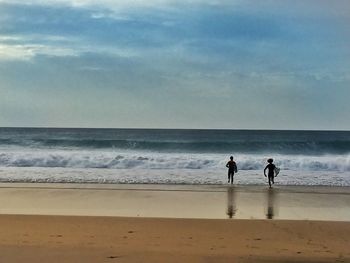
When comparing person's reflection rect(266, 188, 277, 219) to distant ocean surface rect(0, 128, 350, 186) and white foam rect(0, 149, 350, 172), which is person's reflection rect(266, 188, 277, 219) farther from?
white foam rect(0, 149, 350, 172)

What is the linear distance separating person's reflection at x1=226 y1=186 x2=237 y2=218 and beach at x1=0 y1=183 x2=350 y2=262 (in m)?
0.03

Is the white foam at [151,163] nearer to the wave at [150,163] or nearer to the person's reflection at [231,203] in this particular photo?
the wave at [150,163]

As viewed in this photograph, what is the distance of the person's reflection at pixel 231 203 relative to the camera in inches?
516

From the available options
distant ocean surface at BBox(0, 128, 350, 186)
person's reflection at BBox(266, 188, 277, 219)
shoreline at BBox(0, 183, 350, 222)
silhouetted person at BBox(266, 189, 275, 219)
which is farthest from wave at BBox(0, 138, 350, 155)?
silhouetted person at BBox(266, 189, 275, 219)

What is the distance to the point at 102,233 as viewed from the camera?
10.0 m

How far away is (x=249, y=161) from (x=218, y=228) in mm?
22346

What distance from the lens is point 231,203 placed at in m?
15.1

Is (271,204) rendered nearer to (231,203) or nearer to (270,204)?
(270,204)

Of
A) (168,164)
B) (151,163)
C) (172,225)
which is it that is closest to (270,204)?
(172,225)

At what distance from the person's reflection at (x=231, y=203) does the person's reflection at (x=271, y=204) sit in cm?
94

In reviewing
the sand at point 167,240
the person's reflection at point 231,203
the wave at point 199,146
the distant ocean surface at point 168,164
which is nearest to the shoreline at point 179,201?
the person's reflection at point 231,203

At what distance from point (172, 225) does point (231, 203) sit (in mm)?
4381

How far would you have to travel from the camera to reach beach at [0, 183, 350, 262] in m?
8.16

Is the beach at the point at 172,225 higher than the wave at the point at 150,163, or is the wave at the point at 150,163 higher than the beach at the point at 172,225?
the wave at the point at 150,163
